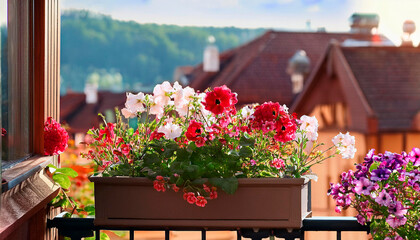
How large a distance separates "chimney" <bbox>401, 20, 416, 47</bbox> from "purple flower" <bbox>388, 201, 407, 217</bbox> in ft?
36.7

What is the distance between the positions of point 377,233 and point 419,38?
1295 centimetres

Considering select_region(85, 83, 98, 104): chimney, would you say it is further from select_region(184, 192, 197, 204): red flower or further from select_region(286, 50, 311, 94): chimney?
select_region(184, 192, 197, 204): red flower

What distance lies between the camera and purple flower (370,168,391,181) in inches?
52.4

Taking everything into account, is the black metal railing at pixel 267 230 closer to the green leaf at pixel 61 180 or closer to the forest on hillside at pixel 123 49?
the green leaf at pixel 61 180

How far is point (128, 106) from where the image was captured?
4.57ft

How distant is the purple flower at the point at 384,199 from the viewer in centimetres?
131

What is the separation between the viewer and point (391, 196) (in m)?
1.34

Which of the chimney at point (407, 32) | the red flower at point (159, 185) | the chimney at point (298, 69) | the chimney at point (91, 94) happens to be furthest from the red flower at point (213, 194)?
the chimney at point (91, 94)

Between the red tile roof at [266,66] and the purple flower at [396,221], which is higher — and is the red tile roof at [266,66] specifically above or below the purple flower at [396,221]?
above

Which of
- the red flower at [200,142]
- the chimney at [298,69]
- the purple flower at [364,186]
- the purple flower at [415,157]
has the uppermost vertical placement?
the chimney at [298,69]

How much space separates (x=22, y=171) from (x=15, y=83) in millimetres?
231

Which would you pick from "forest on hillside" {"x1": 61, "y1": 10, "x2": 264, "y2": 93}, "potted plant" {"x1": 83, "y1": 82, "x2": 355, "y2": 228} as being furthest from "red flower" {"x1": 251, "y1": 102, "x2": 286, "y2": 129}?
"forest on hillside" {"x1": 61, "y1": 10, "x2": 264, "y2": 93}

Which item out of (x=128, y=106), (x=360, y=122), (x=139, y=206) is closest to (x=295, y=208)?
(x=139, y=206)

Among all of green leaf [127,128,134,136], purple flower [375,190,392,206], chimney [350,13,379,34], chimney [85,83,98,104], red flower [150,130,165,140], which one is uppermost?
chimney [350,13,379,34]
